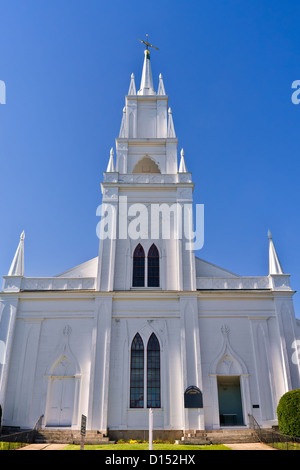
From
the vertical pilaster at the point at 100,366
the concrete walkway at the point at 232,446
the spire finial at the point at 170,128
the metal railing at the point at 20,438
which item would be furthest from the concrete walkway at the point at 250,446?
the spire finial at the point at 170,128

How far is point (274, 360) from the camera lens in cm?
2227

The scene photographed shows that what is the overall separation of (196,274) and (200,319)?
3.62 m

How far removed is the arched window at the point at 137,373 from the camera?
2133cm

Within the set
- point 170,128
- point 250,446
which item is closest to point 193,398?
point 250,446

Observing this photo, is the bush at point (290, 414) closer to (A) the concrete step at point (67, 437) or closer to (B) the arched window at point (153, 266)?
(A) the concrete step at point (67, 437)

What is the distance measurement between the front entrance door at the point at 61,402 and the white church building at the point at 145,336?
0.18ft

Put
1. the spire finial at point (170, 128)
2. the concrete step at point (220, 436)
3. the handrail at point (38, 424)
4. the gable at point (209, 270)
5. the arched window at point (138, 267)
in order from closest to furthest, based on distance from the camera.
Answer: the concrete step at point (220, 436), the handrail at point (38, 424), the arched window at point (138, 267), the gable at point (209, 270), the spire finial at point (170, 128)

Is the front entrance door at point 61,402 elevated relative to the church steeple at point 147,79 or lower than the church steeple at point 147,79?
lower

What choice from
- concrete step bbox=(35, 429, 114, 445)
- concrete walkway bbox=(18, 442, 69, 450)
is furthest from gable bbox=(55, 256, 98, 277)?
concrete walkway bbox=(18, 442, 69, 450)

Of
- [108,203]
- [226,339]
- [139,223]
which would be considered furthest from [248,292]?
[108,203]

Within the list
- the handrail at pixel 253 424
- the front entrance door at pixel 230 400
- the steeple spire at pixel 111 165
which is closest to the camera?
the handrail at pixel 253 424

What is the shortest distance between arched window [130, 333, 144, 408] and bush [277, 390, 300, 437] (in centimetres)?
738
